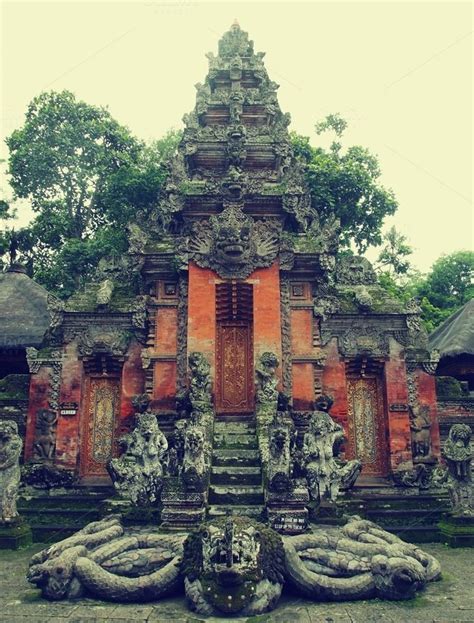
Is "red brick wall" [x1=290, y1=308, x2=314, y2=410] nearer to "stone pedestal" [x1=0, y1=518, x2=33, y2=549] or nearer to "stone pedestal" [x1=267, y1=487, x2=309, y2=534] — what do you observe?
"stone pedestal" [x1=267, y1=487, x2=309, y2=534]

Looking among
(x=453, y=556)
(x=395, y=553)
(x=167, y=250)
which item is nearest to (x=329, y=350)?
(x=167, y=250)

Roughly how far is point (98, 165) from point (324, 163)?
10703 mm

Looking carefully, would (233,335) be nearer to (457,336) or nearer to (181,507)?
(181,507)

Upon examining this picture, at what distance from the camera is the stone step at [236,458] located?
9.92 m

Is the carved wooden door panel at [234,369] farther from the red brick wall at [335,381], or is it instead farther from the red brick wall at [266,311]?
the red brick wall at [335,381]

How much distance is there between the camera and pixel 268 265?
12.4 metres

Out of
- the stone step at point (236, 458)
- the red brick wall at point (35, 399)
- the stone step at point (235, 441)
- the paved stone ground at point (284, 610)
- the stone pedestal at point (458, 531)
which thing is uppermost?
the red brick wall at point (35, 399)

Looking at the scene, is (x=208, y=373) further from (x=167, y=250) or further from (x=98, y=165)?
(x=98, y=165)

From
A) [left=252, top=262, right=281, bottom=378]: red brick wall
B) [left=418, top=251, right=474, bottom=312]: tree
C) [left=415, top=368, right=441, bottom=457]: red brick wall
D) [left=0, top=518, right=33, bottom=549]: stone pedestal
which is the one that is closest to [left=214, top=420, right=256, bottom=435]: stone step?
[left=252, top=262, right=281, bottom=378]: red brick wall

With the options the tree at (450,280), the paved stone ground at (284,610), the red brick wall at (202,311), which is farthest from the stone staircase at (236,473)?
the tree at (450,280)

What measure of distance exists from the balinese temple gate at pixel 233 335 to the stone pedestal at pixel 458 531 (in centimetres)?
276

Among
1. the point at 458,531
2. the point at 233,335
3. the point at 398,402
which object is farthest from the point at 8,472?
the point at 398,402

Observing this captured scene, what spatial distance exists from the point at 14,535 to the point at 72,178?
20715 mm

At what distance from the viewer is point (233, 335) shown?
12906mm
